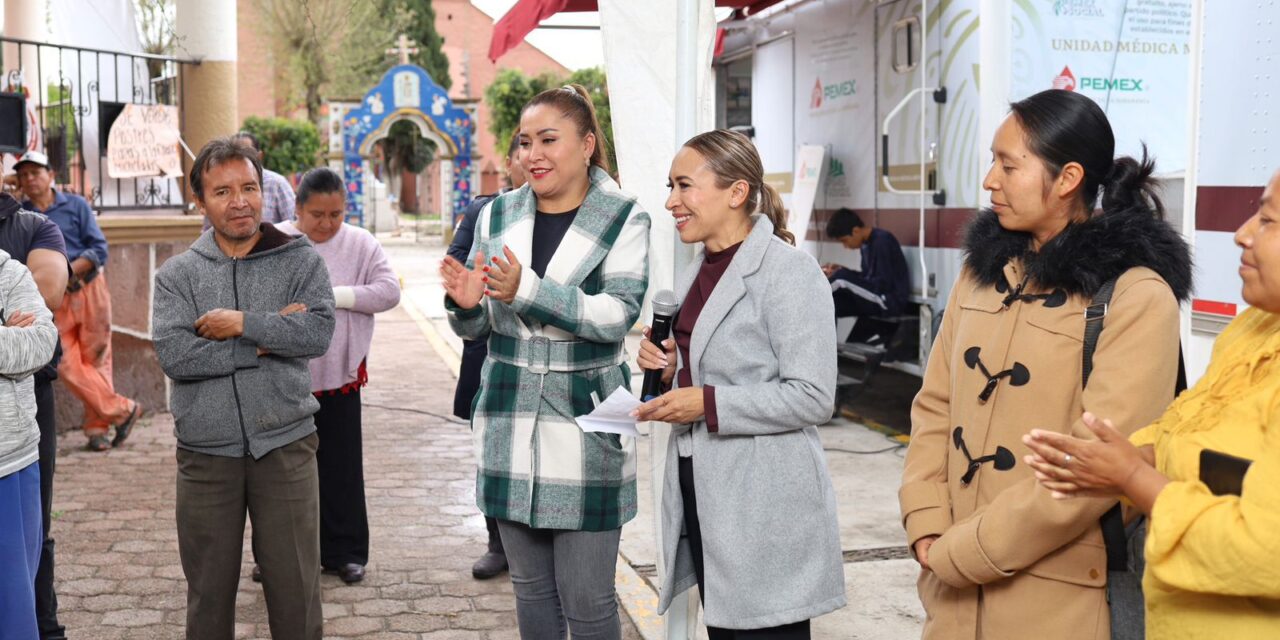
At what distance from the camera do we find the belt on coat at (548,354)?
3398 millimetres

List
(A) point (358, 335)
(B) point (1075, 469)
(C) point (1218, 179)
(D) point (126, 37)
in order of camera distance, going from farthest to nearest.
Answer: (D) point (126, 37) < (A) point (358, 335) < (C) point (1218, 179) < (B) point (1075, 469)

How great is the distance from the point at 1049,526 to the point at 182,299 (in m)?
2.66

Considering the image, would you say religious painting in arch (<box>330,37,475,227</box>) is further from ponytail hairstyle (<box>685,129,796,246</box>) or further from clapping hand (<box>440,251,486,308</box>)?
ponytail hairstyle (<box>685,129,796,246</box>)

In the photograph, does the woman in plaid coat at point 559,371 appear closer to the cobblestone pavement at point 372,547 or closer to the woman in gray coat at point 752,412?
the woman in gray coat at point 752,412

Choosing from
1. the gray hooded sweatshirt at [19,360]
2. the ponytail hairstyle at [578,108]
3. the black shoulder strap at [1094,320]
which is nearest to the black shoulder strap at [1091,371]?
the black shoulder strap at [1094,320]

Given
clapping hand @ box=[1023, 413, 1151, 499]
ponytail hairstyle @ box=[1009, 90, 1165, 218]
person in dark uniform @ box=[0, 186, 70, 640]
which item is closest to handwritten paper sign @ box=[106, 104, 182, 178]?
person in dark uniform @ box=[0, 186, 70, 640]

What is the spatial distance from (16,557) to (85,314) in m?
5.24

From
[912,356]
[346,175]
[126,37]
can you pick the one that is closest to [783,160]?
[912,356]

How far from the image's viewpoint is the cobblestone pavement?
4.91 meters

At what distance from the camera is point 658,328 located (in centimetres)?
319

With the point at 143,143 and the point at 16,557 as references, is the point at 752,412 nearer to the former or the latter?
the point at 16,557

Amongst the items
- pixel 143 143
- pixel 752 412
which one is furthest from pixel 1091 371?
pixel 143 143

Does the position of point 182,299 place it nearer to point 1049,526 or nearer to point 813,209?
point 1049,526

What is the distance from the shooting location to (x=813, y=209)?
10.0 meters
